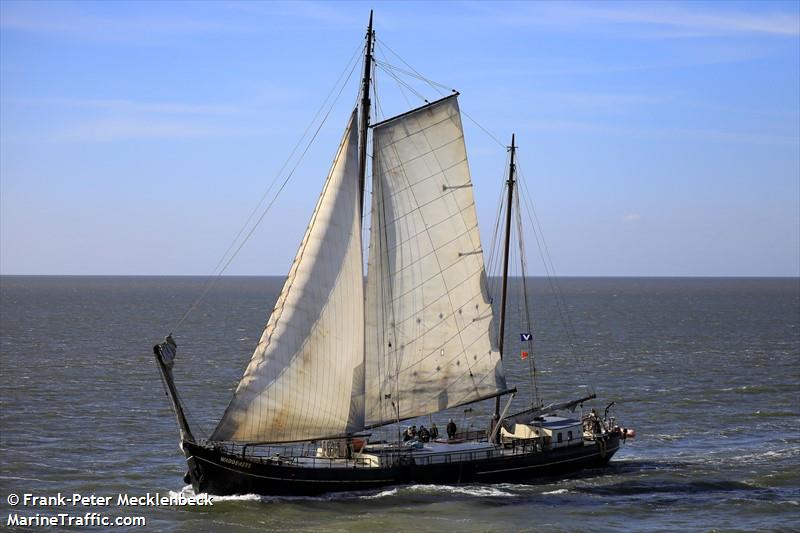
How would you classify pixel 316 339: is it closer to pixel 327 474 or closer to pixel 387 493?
pixel 327 474

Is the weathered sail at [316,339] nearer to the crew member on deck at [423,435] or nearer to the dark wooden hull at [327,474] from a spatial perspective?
the dark wooden hull at [327,474]

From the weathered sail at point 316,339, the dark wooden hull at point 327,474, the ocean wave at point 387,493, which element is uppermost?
the weathered sail at point 316,339

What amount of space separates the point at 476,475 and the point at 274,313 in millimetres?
12551

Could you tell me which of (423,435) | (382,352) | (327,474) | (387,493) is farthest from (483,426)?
(327,474)

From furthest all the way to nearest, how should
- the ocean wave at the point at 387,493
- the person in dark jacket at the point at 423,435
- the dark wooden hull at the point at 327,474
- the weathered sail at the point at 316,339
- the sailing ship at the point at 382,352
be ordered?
the person in dark jacket at the point at 423,435 < the ocean wave at the point at 387,493 < the dark wooden hull at the point at 327,474 < the sailing ship at the point at 382,352 < the weathered sail at the point at 316,339

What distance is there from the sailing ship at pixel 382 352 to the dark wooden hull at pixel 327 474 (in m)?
0.06

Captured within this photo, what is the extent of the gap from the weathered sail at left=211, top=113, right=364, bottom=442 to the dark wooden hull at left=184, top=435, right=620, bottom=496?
1.31 m

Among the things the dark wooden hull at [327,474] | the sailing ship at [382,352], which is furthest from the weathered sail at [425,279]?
the dark wooden hull at [327,474]

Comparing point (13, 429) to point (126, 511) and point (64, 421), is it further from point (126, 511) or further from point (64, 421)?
point (126, 511)

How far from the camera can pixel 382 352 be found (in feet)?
156

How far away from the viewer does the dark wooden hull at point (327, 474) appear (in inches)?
1747

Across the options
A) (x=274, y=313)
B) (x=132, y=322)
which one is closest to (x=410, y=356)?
(x=274, y=313)

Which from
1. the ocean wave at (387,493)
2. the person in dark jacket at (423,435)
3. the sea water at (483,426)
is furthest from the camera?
the person in dark jacket at (423,435)

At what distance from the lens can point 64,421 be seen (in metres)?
63.8
